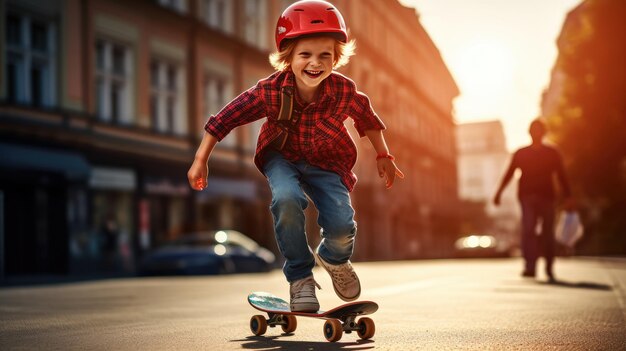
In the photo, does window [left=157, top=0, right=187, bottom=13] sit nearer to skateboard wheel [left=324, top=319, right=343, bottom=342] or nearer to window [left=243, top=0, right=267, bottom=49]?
window [left=243, top=0, right=267, bottom=49]

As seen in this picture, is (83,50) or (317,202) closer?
(317,202)

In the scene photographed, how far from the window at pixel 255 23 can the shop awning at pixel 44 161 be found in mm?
12205

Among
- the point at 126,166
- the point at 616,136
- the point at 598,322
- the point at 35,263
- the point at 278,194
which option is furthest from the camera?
the point at 616,136

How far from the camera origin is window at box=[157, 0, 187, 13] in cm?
2829

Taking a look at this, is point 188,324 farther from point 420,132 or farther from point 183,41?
point 420,132

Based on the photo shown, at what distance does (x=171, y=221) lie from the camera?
92.6ft

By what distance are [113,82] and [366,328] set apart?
869 inches

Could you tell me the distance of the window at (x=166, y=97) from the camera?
2798cm

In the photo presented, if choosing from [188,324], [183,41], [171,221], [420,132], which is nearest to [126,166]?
[171,221]

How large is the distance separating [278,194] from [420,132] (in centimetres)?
6253

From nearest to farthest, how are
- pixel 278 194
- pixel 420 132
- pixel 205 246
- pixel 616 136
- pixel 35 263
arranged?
pixel 278 194 → pixel 205 246 → pixel 35 263 → pixel 616 136 → pixel 420 132

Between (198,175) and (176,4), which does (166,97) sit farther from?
(198,175)

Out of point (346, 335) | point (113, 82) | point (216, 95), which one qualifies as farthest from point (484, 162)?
point (346, 335)

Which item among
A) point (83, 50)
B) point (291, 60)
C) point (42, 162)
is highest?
point (83, 50)
